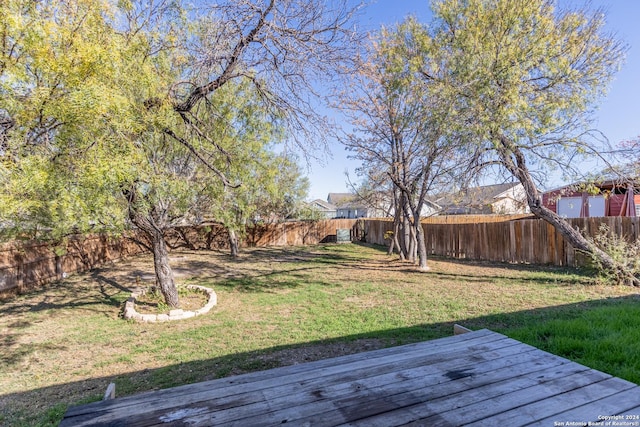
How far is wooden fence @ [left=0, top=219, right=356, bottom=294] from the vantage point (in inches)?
311

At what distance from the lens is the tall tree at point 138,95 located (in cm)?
331

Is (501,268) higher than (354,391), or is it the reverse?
(354,391)

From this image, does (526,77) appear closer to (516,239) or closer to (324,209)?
(516,239)

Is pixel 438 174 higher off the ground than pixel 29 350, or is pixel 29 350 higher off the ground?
pixel 438 174

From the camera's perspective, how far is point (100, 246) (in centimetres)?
1225

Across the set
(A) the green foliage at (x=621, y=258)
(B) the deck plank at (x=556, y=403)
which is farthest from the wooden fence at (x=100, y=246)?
(A) the green foliage at (x=621, y=258)

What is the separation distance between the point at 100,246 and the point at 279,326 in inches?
406

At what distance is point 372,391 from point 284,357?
2573 mm

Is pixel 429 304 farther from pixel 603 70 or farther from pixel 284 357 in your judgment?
pixel 603 70

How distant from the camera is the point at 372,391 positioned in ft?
5.63

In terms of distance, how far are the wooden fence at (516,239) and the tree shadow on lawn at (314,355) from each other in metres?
4.07

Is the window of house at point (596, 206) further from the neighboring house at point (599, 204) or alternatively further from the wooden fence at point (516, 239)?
the wooden fence at point (516, 239)

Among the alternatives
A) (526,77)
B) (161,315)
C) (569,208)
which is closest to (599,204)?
(569,208)

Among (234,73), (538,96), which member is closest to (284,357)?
(234,73)
